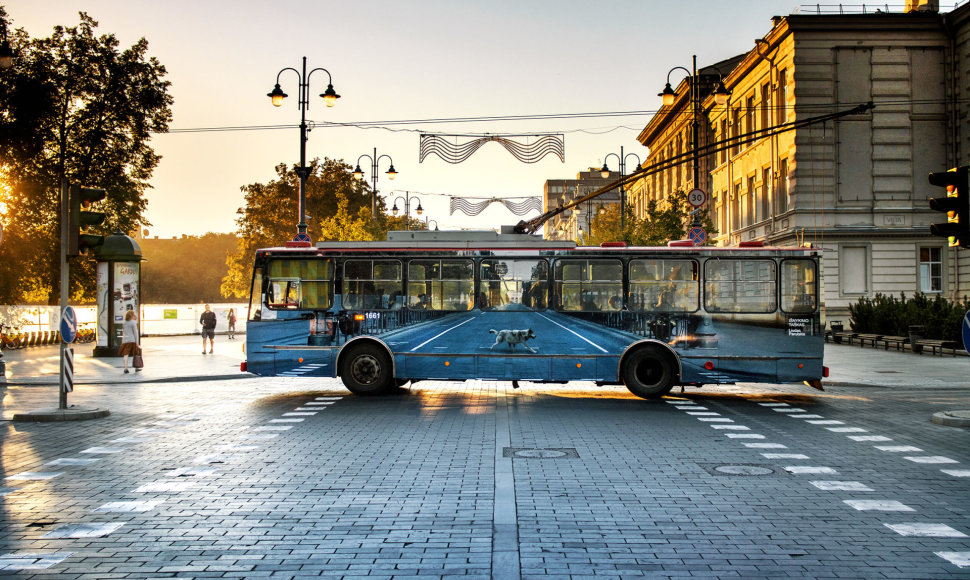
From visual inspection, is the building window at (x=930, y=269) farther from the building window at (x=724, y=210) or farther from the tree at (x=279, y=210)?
the tree at (x=279, y=210)

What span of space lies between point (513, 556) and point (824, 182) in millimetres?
37367

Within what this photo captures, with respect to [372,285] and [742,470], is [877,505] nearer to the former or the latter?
[742,470]

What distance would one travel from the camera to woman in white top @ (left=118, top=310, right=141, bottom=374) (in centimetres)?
2316

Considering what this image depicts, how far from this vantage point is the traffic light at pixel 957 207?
12875 mm

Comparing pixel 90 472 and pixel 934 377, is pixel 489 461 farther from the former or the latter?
pixel 934 377

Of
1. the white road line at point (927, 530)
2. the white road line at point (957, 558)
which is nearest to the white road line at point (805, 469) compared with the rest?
the white road line at point (927, 530)

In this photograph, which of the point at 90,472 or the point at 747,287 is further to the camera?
the point at 747,287

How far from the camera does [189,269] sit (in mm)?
135375

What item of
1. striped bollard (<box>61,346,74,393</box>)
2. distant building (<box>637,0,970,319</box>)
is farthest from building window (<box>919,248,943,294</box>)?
striped bollard (<box>61,346,74,393</box>)

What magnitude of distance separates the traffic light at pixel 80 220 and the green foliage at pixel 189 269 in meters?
113

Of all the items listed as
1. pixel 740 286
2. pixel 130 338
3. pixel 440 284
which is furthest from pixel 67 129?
pixel 740 286

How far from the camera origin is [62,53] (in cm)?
3719

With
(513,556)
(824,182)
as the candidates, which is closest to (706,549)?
(513,556)

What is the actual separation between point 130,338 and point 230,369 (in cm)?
280
